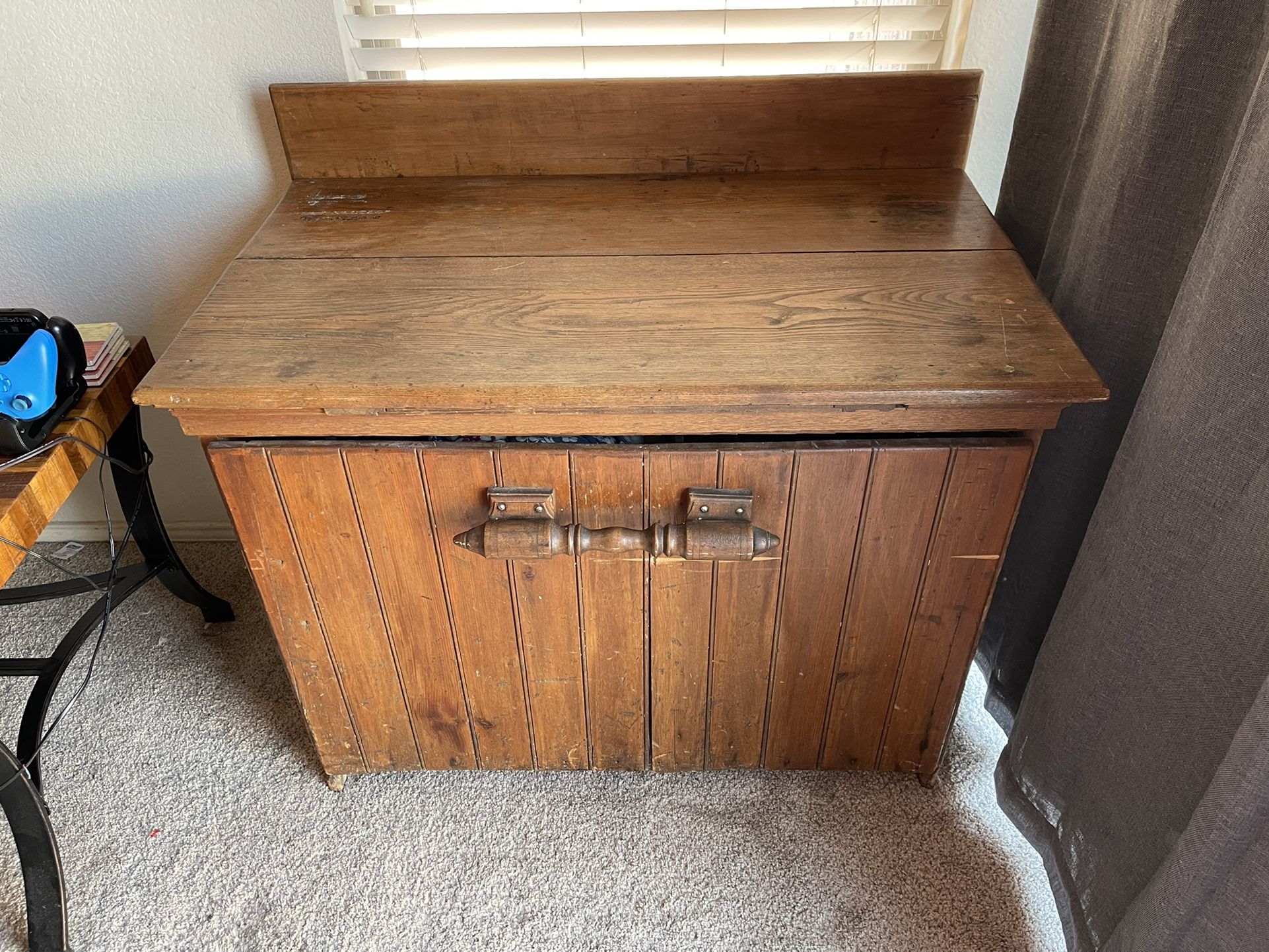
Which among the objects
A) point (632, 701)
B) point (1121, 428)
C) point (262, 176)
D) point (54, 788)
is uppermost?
point (262, 176)

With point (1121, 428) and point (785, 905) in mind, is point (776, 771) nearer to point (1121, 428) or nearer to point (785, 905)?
point (785, 905)

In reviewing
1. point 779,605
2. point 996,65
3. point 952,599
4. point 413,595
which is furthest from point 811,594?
point 996,65

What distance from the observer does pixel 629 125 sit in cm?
107

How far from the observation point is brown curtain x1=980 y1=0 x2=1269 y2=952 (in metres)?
0.64

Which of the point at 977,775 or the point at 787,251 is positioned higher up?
the point at 787,251

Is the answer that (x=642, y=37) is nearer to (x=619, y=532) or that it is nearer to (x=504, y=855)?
(x=619, y=532)

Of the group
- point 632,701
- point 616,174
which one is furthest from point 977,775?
point 616,174

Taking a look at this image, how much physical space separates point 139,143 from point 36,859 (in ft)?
2.74

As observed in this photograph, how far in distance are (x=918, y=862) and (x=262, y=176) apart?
117 centimetres

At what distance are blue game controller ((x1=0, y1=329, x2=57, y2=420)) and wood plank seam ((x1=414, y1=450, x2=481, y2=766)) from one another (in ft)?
1.37

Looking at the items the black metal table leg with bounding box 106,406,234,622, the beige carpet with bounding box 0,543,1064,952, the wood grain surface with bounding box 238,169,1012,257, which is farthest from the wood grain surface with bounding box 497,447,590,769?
the black metal table leg with bounding box 106,406,234,622

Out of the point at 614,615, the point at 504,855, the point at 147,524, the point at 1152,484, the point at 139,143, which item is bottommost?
the point at 504,855

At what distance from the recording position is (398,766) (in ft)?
3.75

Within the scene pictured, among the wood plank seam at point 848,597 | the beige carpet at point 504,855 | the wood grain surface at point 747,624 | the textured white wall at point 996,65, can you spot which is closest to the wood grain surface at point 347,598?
the beige carpet at point 504,855
